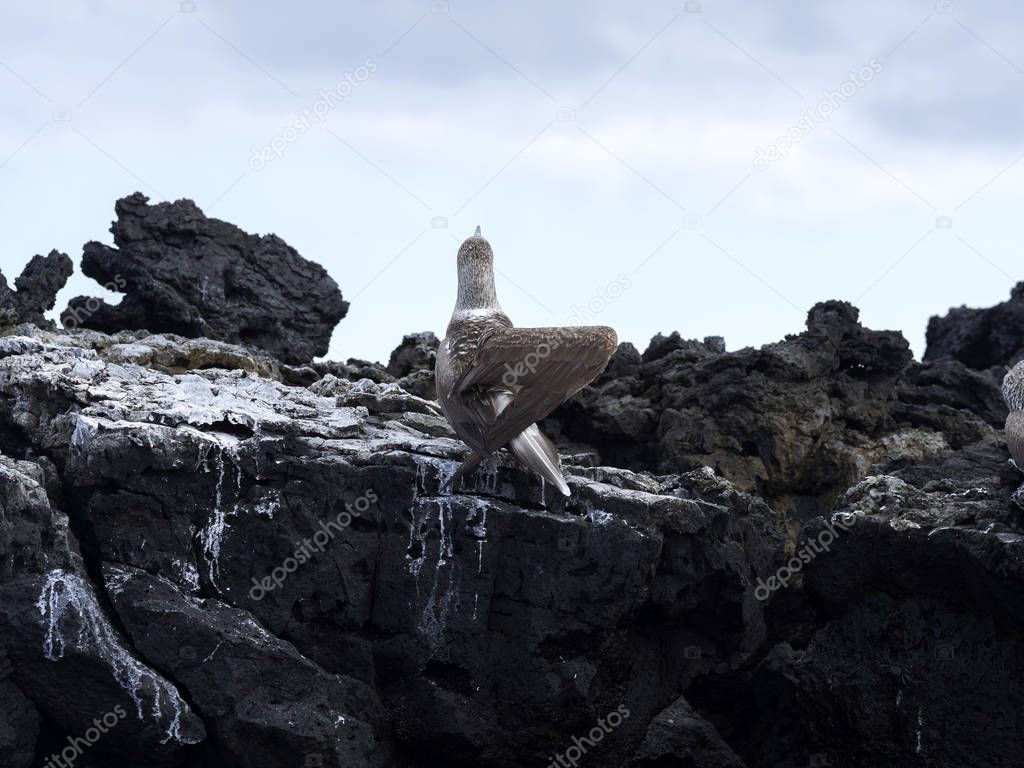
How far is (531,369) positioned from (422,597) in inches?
82.8

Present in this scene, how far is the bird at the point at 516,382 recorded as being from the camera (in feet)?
36.6

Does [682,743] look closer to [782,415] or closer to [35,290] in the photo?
[782,415]

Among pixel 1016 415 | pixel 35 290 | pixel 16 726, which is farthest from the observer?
pixel 35 290

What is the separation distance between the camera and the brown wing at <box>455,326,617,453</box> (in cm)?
1113

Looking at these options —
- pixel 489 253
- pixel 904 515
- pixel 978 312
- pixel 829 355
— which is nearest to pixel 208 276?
pixel 489 253

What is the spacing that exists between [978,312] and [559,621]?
17766mm

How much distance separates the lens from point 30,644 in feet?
34.1

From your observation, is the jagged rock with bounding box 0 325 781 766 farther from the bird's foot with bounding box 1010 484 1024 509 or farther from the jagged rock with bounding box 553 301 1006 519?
the jagged rock with bounding box 553 301 1006 519

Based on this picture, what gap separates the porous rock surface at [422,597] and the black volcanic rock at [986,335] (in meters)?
13.1

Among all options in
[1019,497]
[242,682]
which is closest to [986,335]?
A: [1019,497]

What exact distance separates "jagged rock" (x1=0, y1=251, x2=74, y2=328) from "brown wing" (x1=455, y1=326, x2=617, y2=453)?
6983 mm

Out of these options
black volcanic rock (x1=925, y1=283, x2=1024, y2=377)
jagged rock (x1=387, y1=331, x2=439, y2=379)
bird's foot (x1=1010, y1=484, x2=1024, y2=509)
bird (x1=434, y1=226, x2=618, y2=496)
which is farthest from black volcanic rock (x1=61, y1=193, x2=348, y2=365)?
black volcanic rock (x1=925, y1=283, x2=1024, y2=377)

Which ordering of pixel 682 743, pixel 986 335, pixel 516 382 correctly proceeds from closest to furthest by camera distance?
pixel 516 382
pixel 682 743
pixel 986 335

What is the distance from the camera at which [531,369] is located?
11.4 m
